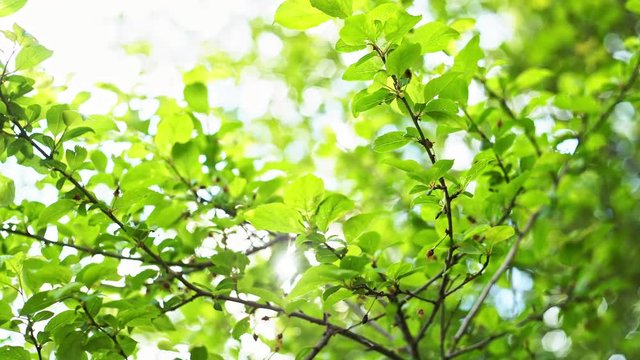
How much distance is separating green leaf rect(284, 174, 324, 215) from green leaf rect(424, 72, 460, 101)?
9.4 inches

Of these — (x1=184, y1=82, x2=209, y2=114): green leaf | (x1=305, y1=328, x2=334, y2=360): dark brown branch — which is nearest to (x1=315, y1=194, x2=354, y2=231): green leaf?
(x1=305, y1=328, x2=334, y2=360): dark brown branch

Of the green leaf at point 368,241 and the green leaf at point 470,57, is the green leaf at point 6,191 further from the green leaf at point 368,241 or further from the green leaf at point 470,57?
the green leaf at point 470,57

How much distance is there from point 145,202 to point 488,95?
1.09 metres

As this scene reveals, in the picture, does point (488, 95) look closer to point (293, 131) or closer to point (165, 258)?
point (293, 131)

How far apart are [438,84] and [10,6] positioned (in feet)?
2.45

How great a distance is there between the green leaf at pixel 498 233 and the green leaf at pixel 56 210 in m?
0.78

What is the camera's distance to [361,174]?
2137 millimetres

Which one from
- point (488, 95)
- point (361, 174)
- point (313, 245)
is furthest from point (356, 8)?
point (361, 174)

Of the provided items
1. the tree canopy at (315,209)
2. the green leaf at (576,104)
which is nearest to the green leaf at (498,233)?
the tree canopy at (315,209)

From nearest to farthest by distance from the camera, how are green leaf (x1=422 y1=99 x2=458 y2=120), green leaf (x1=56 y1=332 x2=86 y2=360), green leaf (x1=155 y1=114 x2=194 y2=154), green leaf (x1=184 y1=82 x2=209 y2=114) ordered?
1. green leaf (x1=422 y1=99 x2=458 y2=120)
2. green leaf (x1=56 y1=332 x2=86 y2=360)
3. green leaf (x1=155 y1=114 x2=194 y2=154)
4. green leaf (x1=184 y1=82 x2=209 y2=114)

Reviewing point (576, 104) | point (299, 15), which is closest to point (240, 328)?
point (299, 15)

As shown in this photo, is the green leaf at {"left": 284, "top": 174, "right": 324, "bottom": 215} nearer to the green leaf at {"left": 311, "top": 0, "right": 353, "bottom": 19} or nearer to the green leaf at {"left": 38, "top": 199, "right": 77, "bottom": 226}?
the green leaf at {"left": 311, "top": 0, "right": 353, "bottom": 19}

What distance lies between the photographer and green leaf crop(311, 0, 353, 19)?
3.26 feet

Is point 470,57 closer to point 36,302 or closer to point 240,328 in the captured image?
point 240,328
